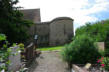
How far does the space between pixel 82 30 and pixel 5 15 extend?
707cm

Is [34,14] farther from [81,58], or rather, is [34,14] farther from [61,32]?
[81,58]

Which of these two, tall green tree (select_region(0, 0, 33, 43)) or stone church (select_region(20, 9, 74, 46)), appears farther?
stone church (select_region(20, 9, 74, 46))

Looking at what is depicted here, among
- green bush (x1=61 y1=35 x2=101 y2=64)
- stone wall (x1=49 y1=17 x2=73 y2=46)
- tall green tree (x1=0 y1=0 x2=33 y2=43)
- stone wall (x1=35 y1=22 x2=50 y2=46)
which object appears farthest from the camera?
stone wall (x1=35 y1=22 x2=50 y2=46)

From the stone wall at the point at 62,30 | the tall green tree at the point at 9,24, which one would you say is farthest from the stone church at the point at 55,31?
the tall green tree at the point at 9,24

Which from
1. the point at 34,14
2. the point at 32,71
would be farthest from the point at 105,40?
the point at 34,14

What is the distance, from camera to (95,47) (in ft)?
25.8

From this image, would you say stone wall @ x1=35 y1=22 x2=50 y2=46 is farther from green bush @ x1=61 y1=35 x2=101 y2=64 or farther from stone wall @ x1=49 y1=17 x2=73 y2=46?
green bush @ x1=61 y1=35 x2=101 y2=64

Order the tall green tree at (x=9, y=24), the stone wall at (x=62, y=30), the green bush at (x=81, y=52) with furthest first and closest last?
the stone wall at (x=62, y=30), the tall green tree at (x=9, y=24), the green bush at (x=81, y=52)

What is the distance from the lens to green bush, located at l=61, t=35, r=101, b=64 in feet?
24.7

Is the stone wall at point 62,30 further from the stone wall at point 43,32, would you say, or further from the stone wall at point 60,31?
the stone wall at point 43,32

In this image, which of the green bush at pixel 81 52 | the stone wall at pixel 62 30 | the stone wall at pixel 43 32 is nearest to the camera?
the green bush at pixel 81 52

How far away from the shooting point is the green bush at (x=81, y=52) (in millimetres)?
7543

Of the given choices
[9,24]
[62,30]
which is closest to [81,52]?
[9,24]

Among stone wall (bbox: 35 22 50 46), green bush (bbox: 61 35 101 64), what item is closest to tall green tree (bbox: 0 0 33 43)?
green bush (bbox: 61 35 101 64)
